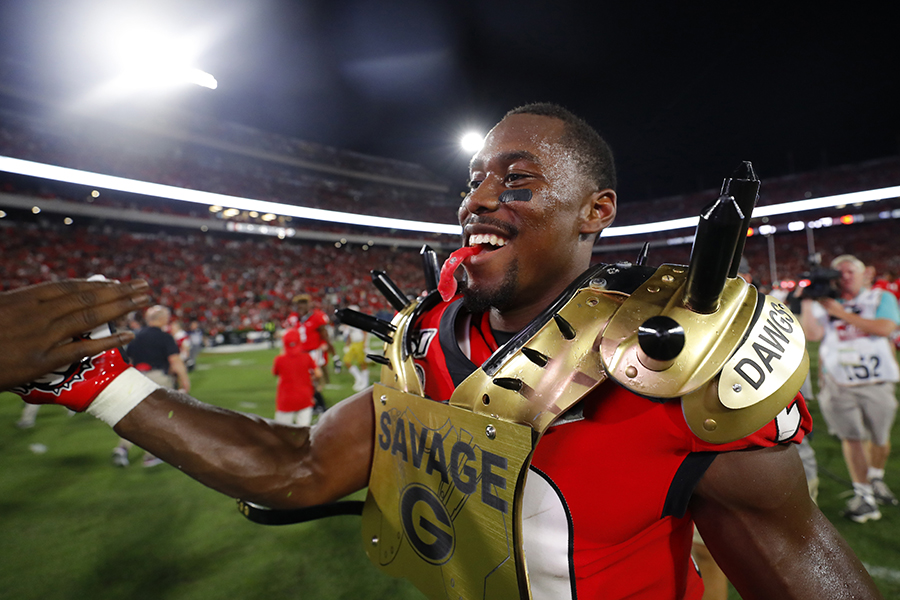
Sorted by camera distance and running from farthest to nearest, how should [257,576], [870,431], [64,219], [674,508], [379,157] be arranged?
1. [379,157]
2. [64,219]
3. [870,431]
4. [257,576]
5. [674,508]

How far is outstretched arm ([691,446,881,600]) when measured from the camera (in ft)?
2.80

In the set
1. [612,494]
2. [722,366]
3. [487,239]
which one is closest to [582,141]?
[487,239]

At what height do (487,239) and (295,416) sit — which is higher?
(487,239)

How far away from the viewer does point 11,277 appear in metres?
18.8

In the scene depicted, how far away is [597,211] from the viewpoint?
1.44 metres

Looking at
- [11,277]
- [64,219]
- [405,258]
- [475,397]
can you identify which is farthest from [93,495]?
[405,258]

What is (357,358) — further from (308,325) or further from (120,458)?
(120,458)

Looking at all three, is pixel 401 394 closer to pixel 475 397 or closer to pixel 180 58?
pixel 475 397

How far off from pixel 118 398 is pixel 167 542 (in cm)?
330

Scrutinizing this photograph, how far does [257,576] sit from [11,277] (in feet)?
77.7

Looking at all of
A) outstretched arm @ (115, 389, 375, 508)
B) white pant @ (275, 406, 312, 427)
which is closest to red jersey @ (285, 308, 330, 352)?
white pant @ (275, 406, 312, 427)

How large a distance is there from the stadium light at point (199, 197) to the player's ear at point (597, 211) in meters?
24.0

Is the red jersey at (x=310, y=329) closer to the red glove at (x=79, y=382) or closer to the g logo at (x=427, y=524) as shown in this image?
the red glove at (x=79, y=382)

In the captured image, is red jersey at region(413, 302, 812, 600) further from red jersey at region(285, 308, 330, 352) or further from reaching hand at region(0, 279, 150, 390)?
red jersey at region(285, 308, 330, 352)
